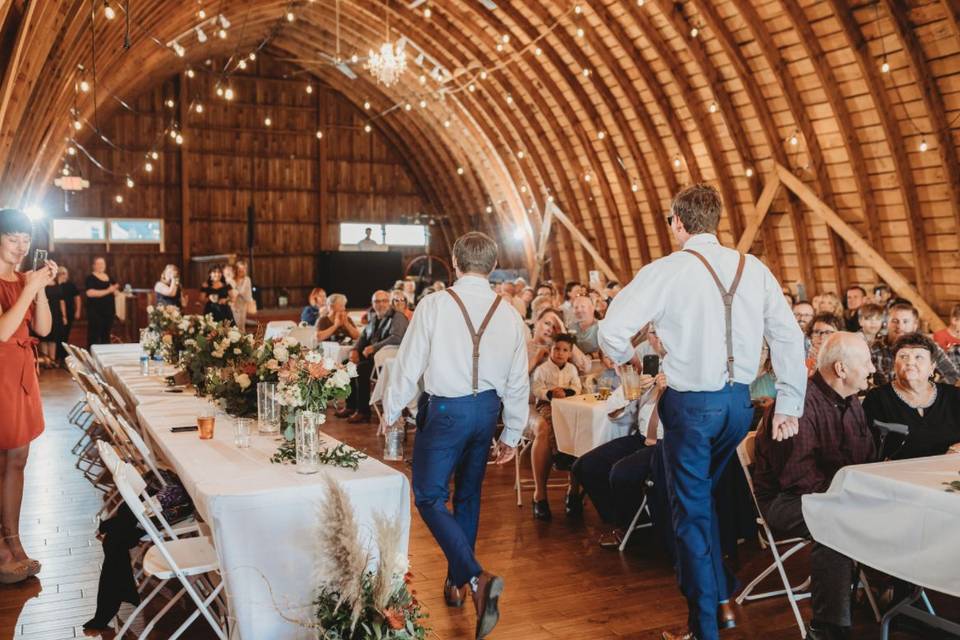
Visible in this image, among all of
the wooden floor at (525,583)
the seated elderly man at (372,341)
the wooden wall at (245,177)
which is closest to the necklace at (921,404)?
the wooden floor at (525,583)

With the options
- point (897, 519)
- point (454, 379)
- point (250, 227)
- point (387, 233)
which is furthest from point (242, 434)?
point (387, 233)

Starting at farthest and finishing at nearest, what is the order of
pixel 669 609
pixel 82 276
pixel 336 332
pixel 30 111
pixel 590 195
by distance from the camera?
1. pixel 82 276
2. pixel 590 195
3. pixel 336 332
4. pixel 30 111
5. pixel 669 609

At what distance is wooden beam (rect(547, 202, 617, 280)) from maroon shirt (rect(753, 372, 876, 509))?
1300cm

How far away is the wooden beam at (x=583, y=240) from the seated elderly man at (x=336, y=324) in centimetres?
733

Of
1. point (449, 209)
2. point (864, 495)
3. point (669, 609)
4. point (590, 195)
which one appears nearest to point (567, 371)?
point (669, 609)

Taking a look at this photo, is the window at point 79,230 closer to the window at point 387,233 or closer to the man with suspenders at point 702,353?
the window at point 387,233

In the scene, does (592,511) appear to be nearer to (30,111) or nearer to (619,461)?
(619,461)

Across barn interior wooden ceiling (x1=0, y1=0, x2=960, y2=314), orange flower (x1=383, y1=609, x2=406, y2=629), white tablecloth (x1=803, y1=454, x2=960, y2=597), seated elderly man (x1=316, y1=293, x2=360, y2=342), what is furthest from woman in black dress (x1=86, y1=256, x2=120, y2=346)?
white tablecloth (x1=803, y1=454, x2=960, y2=597)

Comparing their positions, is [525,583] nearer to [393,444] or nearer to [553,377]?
[393,444]

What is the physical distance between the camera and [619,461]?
5230mm

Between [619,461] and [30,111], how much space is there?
311 inches

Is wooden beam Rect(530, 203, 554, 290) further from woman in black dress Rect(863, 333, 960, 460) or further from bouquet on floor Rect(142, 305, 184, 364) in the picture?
woman in black dress Rect(863, 333, 960, 460)

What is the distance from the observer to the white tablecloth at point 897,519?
321 centimetres

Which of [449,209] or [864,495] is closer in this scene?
[864,495]
